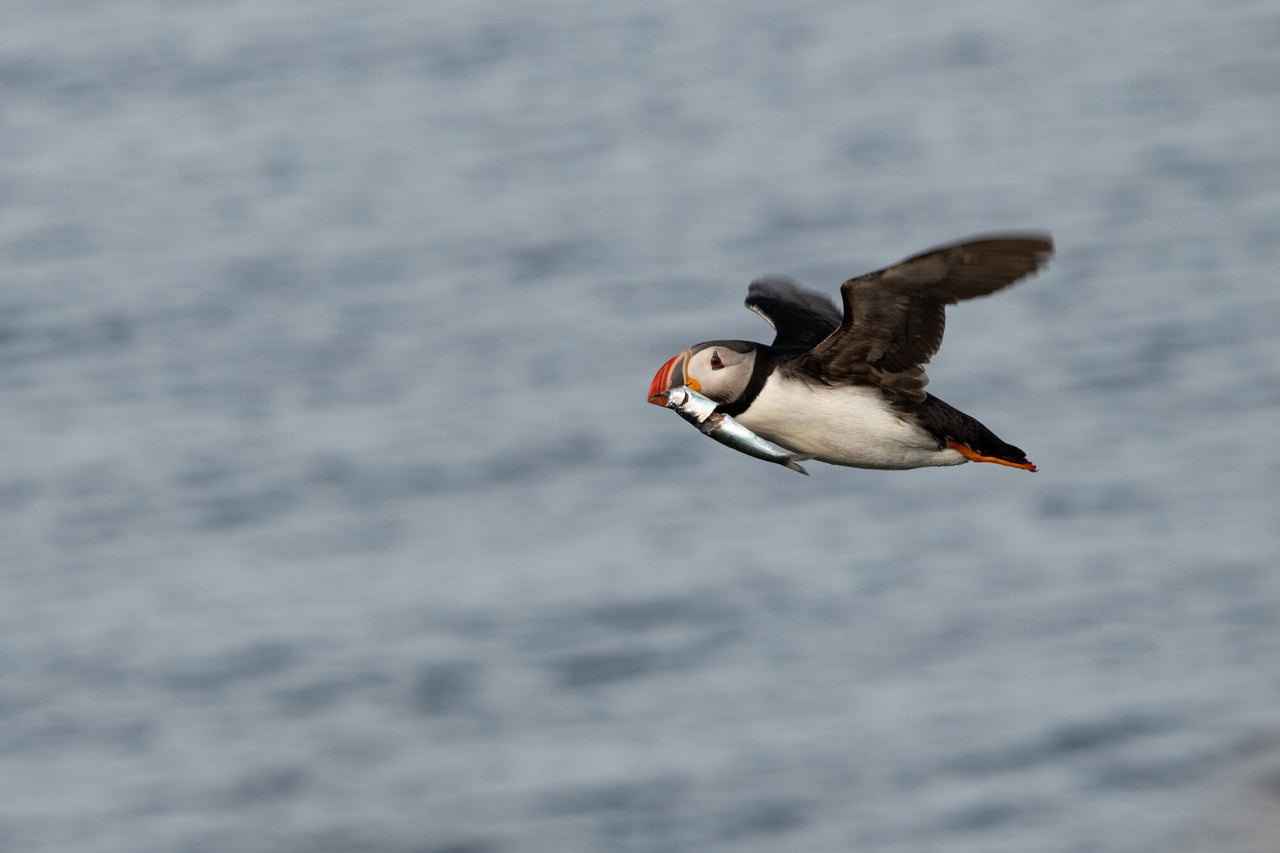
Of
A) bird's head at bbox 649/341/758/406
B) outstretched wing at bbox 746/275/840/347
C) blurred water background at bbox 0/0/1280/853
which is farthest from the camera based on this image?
blurred water background at bbox 0/0/1280/853

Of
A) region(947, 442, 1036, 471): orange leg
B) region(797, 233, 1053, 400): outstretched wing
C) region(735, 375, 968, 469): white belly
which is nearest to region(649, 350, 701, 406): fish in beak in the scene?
region(735, 375, 968, 469): white belly

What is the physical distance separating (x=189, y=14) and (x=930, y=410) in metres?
46.0

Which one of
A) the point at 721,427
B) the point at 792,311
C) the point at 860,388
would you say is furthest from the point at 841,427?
the point at 792,311

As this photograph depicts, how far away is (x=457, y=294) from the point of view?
38.2 metres

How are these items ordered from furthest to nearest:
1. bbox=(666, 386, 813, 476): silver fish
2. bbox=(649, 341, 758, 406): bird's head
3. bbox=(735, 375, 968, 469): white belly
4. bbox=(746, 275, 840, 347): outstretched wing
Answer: bbox=(746, 275, 840, 347): outstretched wing, bbox=(649, 341, 758, 406): bird's head, bbox=(735, 375, 968, 469): white belly, bbox=(666, 386, 813, 476): silver fish

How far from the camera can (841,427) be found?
8.60 m

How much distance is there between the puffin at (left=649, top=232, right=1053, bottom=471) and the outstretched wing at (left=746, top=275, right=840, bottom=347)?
89 centimetres

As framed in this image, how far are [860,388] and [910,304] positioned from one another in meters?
0.47

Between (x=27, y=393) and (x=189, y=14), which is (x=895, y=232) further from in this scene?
(x=189, y=14)

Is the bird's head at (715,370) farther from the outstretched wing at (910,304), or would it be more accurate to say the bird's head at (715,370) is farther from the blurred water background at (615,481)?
the blurred water background at (615,481)

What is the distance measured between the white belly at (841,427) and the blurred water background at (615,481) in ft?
25.9

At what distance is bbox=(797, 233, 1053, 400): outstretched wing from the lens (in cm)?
784

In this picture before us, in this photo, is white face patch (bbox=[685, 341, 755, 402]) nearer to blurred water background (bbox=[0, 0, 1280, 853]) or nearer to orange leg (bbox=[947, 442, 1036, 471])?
orange leg (bbox=[947, 442, 1036, 471])

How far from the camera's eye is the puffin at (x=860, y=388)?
8.52m
